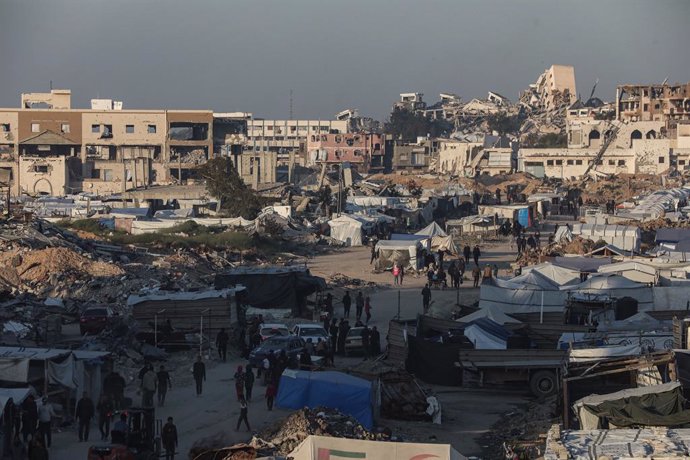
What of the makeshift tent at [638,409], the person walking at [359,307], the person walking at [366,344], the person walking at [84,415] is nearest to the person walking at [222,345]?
the person walking at [366,344]

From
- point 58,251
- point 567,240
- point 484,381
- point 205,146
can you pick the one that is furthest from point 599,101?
point 484,381

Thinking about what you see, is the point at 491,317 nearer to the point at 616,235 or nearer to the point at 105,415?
the point at 105,415

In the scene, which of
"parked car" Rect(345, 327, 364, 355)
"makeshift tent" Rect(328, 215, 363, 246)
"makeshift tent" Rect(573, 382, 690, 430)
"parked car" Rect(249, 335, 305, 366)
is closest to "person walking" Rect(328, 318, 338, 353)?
"parked car" Rect(345, 327, 364, 355)

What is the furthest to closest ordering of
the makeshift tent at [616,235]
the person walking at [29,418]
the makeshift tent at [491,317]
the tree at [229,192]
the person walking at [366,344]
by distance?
1. the tree at [229,192]
2. the makeshift tent at [616,235]
3. the person walking at [366,344]
4. the makeshift tent at [491,317]
5. the person walking at [29,418]

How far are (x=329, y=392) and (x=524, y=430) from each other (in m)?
2.41

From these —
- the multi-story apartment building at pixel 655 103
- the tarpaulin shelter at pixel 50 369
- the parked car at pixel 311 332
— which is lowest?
the parked car at pixel 311 332

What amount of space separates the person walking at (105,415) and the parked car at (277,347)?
3.98m

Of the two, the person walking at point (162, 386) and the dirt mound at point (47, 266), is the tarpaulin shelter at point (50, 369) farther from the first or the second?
the dirt mound at point (47, 266)

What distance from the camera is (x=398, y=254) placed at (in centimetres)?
3600

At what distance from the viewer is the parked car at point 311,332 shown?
2278 centimetres

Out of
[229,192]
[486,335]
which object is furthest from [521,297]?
[229,192]

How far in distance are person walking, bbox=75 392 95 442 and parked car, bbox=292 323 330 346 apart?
683cm

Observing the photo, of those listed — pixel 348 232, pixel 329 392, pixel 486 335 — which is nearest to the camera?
pixel 329 392

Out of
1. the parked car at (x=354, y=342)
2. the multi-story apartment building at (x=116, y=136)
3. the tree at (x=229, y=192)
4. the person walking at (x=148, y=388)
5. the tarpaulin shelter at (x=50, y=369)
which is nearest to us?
the tarpaulin shelter at (x=50, y=369)
